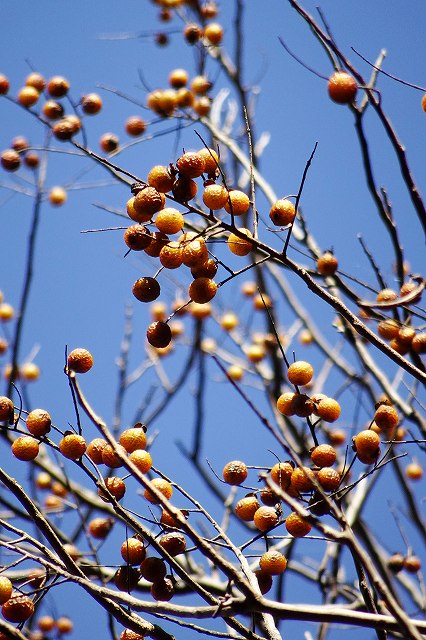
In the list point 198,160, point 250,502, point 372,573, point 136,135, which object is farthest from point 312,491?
point 136,135

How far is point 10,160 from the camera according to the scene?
4129 millimetres

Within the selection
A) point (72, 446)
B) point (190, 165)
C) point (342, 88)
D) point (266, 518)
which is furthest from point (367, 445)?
point (342, 88)

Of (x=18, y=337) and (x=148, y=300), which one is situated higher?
(x=18, y=337)

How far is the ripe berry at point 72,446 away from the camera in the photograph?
1801 millimetres

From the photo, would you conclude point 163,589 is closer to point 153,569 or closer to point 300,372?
point 153,569

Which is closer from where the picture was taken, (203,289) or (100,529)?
(203,289)

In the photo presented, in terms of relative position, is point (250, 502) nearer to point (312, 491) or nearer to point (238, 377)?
point (312, 491)

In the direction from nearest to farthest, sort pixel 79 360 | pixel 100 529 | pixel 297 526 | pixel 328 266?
pixel 297 526
pixel 79 360
pixel 328 266
pixel 100 529

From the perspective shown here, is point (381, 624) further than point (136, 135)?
No

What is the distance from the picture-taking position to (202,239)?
1.81 meters

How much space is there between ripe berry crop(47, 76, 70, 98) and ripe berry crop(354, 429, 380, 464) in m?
2.92

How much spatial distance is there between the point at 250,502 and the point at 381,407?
1.72 ft

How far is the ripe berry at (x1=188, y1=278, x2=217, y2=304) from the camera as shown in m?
1.83

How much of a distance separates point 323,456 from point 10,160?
3146 mm
